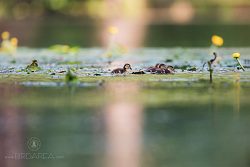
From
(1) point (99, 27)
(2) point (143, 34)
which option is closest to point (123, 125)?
(2) point (143, 34)

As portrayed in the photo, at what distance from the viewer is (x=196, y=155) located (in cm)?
413

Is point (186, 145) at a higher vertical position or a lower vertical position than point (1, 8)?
lower

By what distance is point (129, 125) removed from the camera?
5.08m

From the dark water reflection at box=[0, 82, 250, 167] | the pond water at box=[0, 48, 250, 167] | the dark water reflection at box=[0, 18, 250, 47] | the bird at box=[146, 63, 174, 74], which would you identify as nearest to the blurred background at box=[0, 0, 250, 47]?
the dark water reflection at box=[0, 18, 250, 47]

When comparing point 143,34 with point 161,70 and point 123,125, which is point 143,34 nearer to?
point 161,70

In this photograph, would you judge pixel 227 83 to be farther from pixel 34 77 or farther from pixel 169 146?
pixel 169 146

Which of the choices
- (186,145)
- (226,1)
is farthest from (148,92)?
(226,1)

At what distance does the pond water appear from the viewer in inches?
165

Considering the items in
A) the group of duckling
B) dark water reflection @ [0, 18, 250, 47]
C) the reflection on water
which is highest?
dark water reflection @ [0, 18, 250, 47]

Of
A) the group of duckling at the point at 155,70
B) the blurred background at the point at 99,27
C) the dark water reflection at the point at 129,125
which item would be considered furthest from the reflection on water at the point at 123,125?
the blurred background at the point at 99,27

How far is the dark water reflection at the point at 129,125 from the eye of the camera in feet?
13.6

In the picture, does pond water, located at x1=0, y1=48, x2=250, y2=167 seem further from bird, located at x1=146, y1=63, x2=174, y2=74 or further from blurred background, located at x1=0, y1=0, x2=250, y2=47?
blurred background, located at x1=0, y1=0, x2=250, y2=47

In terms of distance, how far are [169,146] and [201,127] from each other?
57cm

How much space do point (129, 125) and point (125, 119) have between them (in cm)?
23
